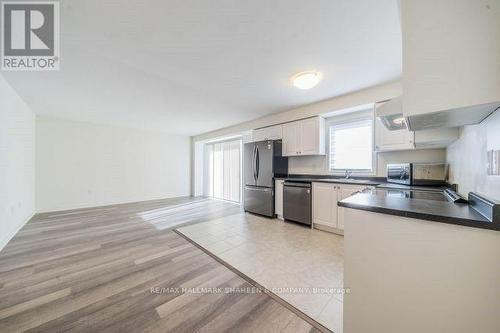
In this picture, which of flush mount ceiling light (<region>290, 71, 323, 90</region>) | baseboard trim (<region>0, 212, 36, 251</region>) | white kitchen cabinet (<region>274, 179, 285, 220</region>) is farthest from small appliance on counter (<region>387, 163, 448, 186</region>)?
baseboard trim (<region>0, 212, 36, 251</region>)

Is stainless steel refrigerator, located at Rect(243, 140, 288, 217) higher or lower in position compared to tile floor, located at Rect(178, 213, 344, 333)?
higher

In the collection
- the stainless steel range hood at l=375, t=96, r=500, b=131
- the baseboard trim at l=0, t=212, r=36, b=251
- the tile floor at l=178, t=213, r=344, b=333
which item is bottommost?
the tile floor at l=178, t=213, r=344, b=333

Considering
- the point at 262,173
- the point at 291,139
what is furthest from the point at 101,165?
the point at 291,139

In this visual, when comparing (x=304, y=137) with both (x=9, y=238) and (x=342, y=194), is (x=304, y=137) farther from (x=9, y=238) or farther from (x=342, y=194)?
(x=9, y=238)

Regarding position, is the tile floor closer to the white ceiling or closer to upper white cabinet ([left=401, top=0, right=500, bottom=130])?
upper white cabinet ([left=401, top=0, right=500, bottom=130])

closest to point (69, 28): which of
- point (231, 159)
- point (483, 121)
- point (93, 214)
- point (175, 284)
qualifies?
point (175, 284)

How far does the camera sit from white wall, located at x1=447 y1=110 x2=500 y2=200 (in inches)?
38.1

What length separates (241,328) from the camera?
1.29 meters

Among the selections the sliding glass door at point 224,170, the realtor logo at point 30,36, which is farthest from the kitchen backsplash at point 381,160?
the realtor logo at point 30,36

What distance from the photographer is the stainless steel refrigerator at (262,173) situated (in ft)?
13.0

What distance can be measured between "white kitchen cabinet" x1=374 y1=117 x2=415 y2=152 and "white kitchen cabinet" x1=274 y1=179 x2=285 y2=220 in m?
1.80

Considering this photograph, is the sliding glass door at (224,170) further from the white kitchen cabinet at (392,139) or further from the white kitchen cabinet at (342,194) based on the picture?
the white kitchen cabinet at (392,139)

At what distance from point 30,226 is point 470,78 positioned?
19.7 ft

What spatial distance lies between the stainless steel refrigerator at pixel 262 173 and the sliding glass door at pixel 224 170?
1.45 metres
